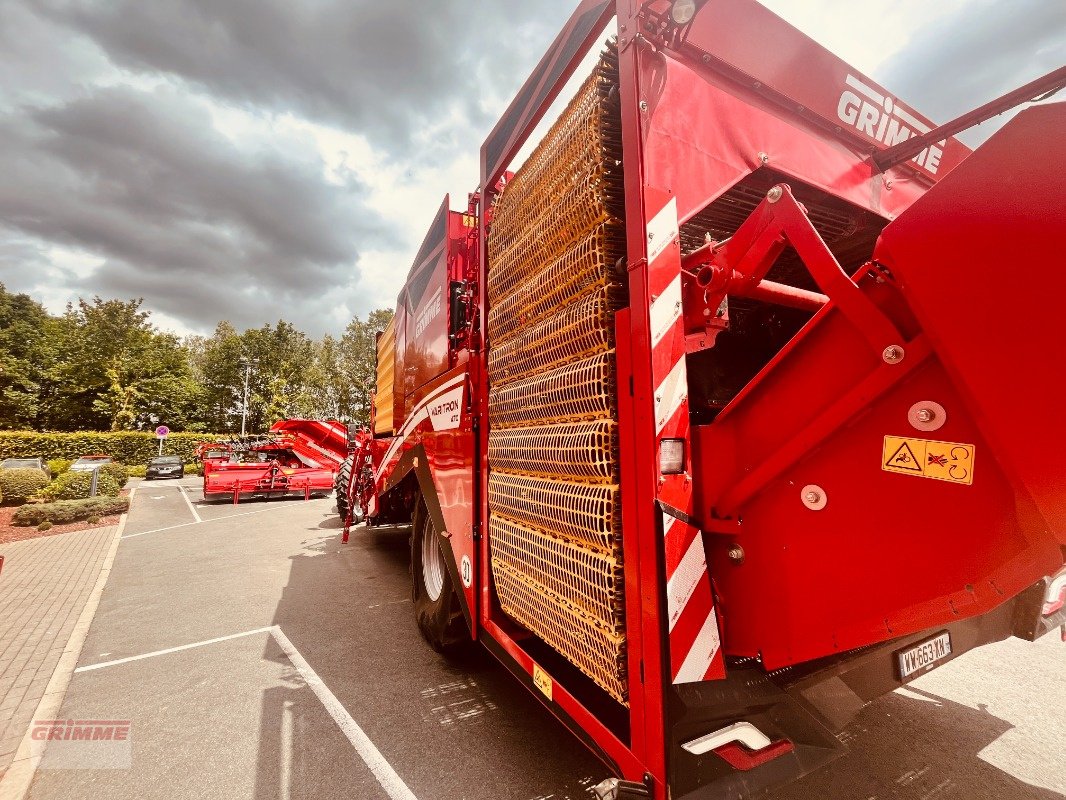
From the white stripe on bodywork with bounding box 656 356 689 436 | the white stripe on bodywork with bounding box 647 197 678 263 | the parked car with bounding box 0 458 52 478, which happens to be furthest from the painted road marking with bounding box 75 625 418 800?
the parked car with bounding box 0 458 52 478

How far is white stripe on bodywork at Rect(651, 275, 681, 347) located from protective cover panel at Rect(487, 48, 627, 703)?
22cm

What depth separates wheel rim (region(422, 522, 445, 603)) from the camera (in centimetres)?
361

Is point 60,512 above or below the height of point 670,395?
below

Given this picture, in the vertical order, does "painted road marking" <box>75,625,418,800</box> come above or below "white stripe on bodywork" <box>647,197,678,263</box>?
below

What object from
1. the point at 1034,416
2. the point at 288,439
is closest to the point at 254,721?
the point at 1034,416

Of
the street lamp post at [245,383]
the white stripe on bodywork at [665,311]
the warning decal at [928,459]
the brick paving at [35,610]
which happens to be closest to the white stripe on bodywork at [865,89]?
the white stripe on bodywork at [665,311]

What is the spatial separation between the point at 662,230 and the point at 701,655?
1.37 m

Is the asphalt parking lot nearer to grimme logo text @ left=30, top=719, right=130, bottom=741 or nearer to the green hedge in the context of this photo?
grimme logo text @ left=30, top=719, right=130, bottom=741

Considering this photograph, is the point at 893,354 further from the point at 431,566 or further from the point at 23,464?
the point at 23,464

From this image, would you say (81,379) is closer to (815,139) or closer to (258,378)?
(258,378)

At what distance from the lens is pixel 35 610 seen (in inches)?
200

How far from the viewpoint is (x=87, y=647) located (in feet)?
13.7

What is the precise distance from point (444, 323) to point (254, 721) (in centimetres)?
272

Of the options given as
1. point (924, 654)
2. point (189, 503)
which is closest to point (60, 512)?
point (189, 503)
